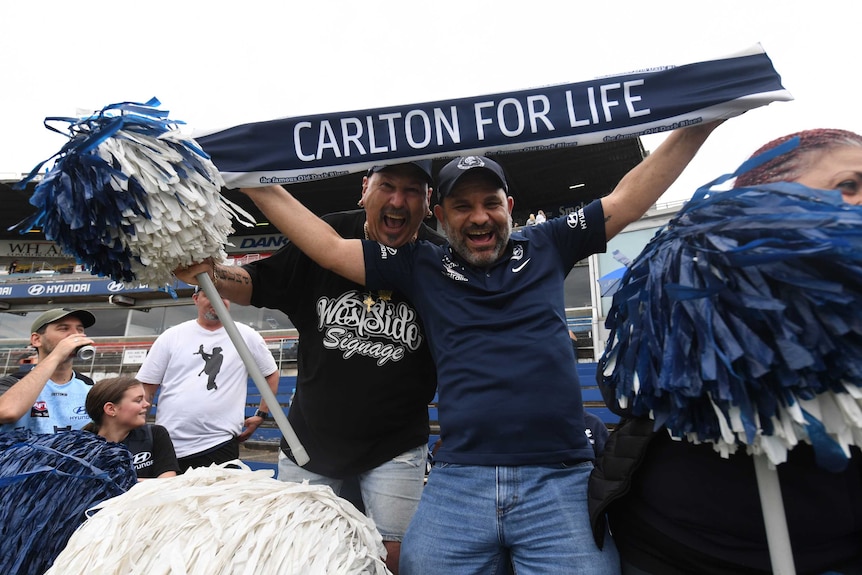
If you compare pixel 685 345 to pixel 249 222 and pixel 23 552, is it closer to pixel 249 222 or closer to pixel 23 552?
pixel 249 222

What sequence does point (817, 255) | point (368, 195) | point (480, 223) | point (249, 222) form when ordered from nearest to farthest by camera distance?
point (817, 255) → point (480, 223) → point (249, 222) → point (368, 195)

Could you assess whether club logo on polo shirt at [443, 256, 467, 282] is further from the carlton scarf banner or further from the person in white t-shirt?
the person in white t-shirt

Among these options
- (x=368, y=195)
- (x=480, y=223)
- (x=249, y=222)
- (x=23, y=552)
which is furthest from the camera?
(x=368, y=195)

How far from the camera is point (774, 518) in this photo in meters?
0.92

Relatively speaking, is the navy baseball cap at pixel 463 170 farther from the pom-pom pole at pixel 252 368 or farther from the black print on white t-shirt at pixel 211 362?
the black print on white t-shirt at pixel 211 362

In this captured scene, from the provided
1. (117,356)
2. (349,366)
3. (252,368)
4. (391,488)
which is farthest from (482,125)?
(117,356)

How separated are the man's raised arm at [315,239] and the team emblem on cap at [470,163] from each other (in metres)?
0.40

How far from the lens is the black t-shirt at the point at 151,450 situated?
101 inches

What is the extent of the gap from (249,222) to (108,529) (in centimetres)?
96

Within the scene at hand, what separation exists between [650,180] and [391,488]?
1227 millimetres

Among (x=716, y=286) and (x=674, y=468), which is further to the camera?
(x=674, y=468)

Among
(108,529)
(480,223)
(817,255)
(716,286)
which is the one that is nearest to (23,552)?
(108,529)

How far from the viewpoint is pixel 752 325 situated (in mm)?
866

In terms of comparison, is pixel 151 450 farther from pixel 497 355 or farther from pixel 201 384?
pixel 497 355
